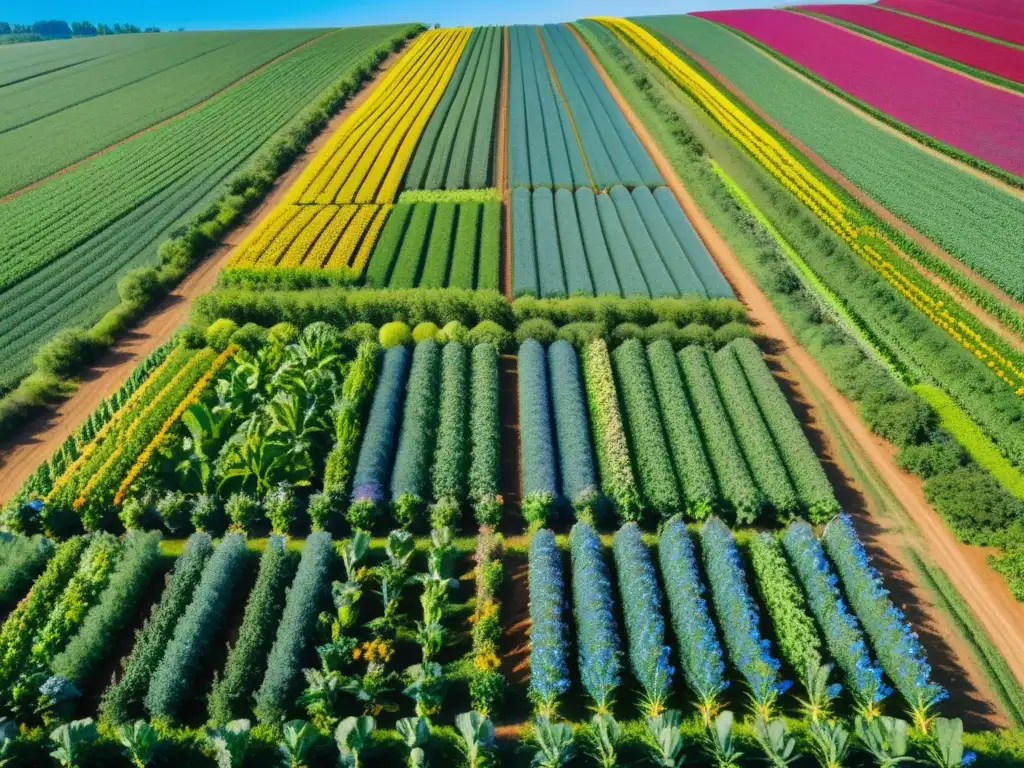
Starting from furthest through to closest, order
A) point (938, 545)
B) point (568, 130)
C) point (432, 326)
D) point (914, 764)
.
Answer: point (568, 130), point (432, 326), point (938, 545), point (914, 764)

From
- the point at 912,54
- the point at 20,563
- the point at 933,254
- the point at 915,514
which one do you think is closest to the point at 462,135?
the point at 933,254

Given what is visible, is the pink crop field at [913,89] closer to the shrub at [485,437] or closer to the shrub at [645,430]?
the shrub at [645,430]

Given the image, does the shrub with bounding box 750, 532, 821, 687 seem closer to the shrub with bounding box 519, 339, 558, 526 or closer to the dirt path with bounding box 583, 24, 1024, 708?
the dirt path with bounding box 583, 24, 1024, 708

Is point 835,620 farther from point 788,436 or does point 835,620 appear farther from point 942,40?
point 942,40

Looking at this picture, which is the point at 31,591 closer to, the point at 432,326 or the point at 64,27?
the point at 432,326

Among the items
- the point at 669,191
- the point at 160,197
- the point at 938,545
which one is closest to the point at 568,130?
the point at 669,191

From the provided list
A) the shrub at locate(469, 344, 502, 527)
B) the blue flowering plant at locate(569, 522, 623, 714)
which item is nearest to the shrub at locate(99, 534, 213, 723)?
the shrub at locate(469, 344, 502, 527)
